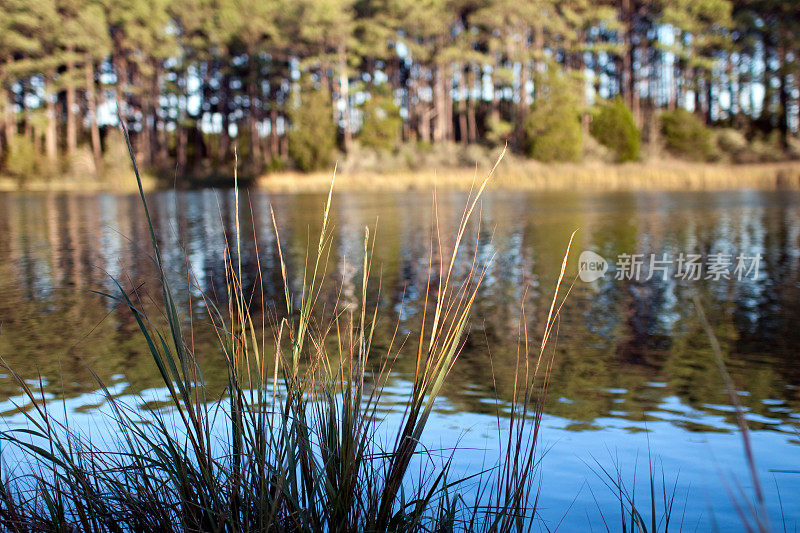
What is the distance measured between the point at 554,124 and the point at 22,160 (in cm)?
2475

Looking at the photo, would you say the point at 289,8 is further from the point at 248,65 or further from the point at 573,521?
the point at 573,521

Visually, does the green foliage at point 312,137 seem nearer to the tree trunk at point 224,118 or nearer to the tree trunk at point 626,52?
the tree trunk at point 224,118

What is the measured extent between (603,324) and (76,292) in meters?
4.38

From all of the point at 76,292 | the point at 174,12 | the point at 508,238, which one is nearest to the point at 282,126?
the point at 174,12

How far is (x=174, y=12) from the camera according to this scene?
41875 mm

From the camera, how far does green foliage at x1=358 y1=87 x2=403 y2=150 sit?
129 ft

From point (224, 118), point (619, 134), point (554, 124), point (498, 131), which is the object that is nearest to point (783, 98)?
point (619, 134)

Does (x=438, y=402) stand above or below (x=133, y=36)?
below

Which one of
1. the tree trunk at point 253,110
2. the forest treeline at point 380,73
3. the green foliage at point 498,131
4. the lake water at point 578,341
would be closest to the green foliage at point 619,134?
the forest treeline at point 380,73

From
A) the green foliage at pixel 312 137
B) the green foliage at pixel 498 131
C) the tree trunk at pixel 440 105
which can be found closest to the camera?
the green foliage at pixel 312 137

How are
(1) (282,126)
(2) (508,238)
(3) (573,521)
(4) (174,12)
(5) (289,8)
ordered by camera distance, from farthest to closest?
(1) (282,126) → (4) (174,12) → (5) (289,8) → (2) (508,238) → (3) (573,521)

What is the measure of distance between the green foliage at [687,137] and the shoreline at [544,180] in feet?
8.85

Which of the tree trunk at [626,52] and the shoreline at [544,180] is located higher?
the tree trunk at [626,52]

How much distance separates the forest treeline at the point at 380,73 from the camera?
3838 centimetres
